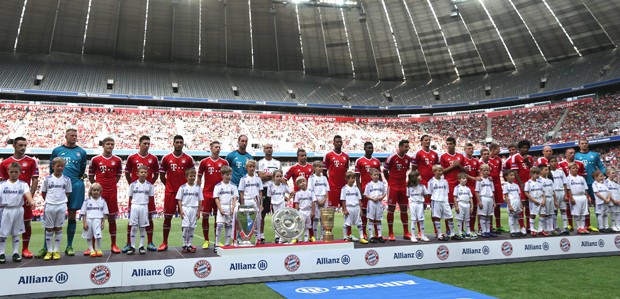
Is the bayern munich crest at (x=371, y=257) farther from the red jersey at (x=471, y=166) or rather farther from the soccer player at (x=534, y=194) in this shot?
the soccer player at (x=534, y=194)

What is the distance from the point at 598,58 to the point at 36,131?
172 feet

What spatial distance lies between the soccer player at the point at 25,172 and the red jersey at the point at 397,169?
294 inches

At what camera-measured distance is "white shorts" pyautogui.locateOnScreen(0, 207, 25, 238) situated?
7353mm

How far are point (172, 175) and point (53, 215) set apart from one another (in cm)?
229

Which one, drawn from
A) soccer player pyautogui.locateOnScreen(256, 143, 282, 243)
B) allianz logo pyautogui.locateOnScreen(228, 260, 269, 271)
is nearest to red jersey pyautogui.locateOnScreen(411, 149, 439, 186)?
soccer player pyautogui.locateOnScreen(256, 143, 282, 243)

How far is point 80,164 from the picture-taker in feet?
27.9

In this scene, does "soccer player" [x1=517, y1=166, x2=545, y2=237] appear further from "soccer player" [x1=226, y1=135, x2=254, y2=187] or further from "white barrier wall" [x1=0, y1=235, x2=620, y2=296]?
"soccer player" [x1=226, y1=135, x2=254, y2=187]

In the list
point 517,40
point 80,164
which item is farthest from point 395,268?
point 517,40

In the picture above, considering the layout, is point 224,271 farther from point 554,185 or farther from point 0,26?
point 0,26

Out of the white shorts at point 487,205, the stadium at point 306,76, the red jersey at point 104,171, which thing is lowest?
the white shorts at point 487,205

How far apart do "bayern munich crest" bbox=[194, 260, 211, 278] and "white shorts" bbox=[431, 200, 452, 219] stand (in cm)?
542

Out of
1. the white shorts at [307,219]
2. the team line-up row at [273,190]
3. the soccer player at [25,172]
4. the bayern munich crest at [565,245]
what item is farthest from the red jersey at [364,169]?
the soccer player at [25,172]

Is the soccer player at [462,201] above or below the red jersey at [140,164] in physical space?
below

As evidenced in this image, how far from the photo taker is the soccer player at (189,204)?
27.8ft
